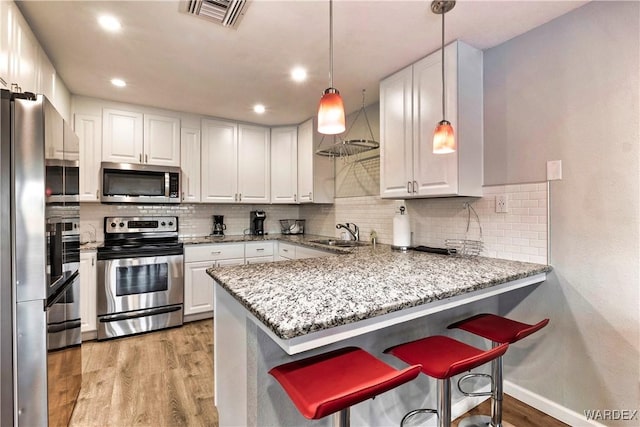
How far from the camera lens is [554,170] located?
182 centimetres

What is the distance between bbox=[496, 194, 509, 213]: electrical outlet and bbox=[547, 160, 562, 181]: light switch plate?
275 mm

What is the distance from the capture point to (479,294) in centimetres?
147

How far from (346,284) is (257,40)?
5.53 feet

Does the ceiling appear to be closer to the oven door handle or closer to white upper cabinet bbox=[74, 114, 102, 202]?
white upper cabinet bbox=[74, 114, 102, 202]

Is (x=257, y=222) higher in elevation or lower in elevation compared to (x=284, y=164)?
lower

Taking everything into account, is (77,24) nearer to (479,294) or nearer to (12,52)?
(12,52)

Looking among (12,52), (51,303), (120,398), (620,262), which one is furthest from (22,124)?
(620,262)

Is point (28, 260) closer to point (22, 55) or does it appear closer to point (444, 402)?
point (22, 55)

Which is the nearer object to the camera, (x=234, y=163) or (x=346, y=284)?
(x=346, y=284)

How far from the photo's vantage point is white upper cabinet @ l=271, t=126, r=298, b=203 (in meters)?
4.01

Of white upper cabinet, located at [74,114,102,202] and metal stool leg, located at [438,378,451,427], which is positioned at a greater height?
white upper cabinet, located at [74,114,102,202]

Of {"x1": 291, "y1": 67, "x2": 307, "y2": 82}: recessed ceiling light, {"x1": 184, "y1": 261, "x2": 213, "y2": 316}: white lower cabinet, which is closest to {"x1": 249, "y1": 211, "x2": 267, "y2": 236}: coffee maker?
{"x1": 184, "y1": 261, "x2": 213, "y2": 316}: white lower cabinet

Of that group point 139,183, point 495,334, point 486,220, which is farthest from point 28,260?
point 486,220

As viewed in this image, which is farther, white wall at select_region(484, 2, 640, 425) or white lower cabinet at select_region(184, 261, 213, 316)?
white lower cabinet at select_region(184, 261, 213, 316)
